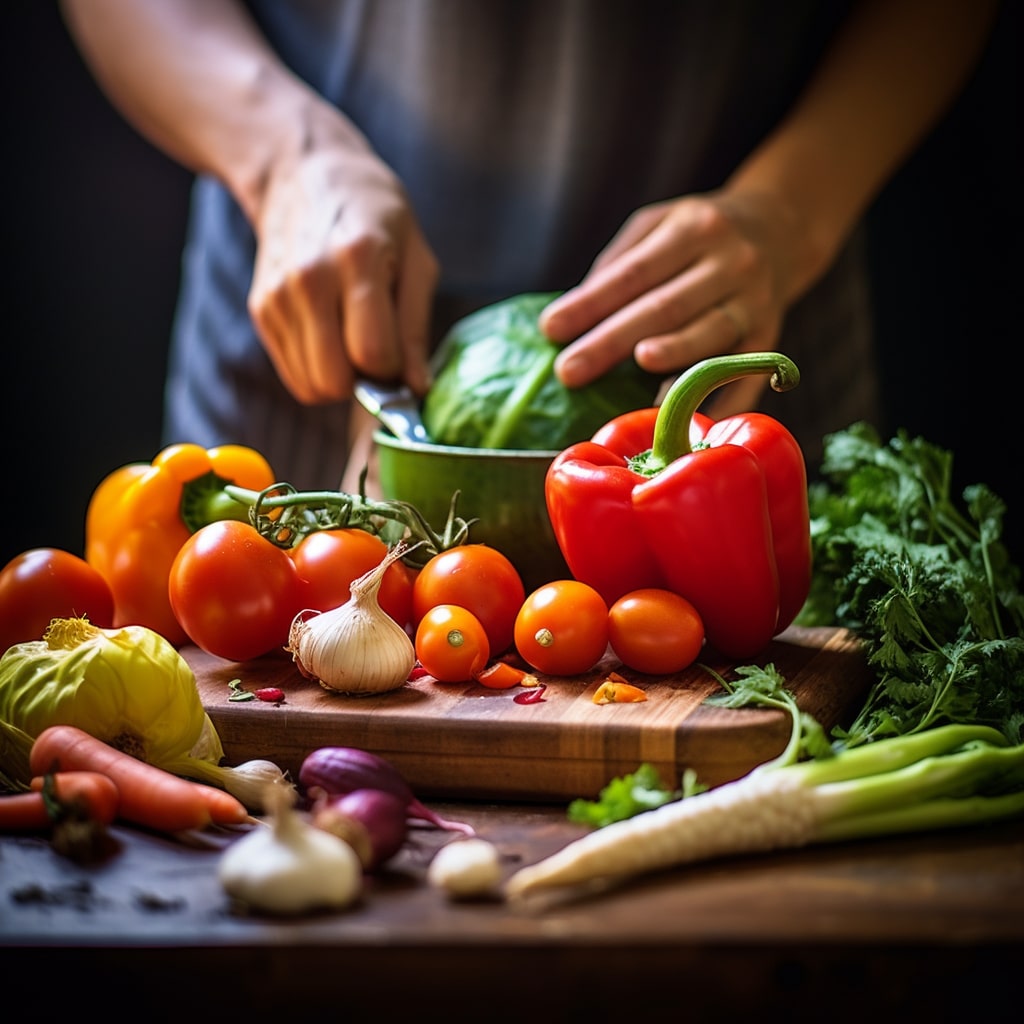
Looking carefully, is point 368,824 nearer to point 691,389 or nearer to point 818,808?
point 818,808

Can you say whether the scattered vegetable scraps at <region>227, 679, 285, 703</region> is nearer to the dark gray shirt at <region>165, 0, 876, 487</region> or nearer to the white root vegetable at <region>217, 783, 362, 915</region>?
the white root vegetable at <region>217, 783, 362, 915</region>

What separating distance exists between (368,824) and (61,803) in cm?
26

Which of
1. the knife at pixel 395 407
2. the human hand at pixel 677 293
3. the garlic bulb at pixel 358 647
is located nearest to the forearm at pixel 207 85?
the knife at pixel 395 407

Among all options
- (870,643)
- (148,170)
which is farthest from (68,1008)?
(148,170)

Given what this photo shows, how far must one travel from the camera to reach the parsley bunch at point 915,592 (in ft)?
4.11

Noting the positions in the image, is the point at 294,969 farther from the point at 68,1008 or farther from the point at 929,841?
the point at 929,841

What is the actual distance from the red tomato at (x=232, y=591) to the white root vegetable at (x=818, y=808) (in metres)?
0.48

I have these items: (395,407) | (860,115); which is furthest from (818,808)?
(860,115)

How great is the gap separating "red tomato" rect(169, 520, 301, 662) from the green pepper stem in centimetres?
42

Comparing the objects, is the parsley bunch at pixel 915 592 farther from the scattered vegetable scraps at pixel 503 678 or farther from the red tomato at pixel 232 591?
the red tomato at pixel 232 591

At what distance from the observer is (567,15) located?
2.15 m

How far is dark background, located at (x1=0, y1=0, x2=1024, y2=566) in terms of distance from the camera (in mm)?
2754

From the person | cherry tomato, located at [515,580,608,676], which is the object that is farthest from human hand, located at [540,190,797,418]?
cherry tomato, located at [515,580,608,676]

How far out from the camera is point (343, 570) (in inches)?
55.3
